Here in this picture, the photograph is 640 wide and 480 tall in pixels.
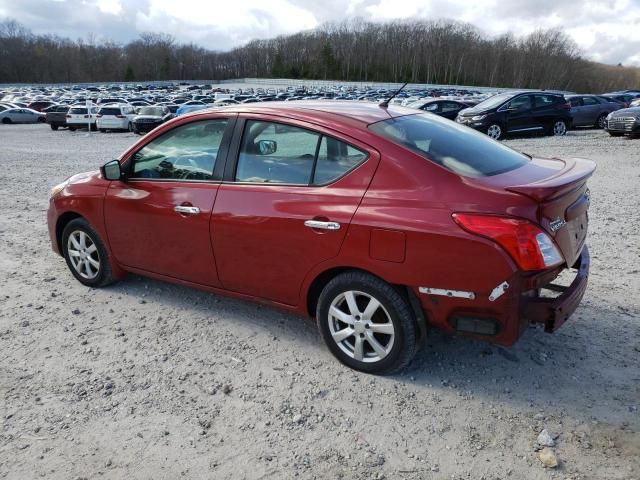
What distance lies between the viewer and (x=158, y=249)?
4.27 m

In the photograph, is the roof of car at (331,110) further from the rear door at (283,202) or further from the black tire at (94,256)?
the black tire at (94,256)

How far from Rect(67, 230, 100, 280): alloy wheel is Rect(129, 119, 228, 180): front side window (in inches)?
37.2

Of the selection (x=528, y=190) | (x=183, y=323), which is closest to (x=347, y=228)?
(x=528, y=190)

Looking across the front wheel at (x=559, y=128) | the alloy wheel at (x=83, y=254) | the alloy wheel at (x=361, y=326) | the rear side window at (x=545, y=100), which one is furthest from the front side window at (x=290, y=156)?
the front wheel at (x=559, y=128)

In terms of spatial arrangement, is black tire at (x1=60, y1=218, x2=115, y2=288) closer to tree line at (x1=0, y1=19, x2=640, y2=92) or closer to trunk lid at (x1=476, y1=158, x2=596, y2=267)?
trunk lid at (x1=476, y1=158, x2=596, y2=267)

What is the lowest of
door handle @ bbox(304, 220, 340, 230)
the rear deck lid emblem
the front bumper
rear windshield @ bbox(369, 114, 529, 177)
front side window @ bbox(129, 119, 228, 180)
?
the front bumper

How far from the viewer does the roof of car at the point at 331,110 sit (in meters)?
3.61

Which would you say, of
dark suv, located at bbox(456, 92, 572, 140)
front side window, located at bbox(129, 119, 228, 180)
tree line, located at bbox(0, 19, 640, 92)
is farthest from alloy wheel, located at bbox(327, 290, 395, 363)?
tree line, located at bbox(0, 19, 640, 92)

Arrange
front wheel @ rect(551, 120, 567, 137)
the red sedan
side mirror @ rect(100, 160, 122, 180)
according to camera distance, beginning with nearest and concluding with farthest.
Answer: the red sedan
side mirror @ rect(100, 160, 122, 180)
front wheel @ rect(551, 120, 567, 137)

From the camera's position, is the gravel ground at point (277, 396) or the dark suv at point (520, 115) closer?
the gravel ground at point (277, 396)

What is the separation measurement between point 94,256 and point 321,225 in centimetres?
263

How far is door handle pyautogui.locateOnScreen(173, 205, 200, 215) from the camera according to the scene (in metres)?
→ 3.89

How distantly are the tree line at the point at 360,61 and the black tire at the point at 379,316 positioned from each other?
122811mm

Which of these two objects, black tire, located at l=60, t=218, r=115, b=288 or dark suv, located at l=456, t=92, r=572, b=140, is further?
dark suv, located at l=456, t=92, r=572, b=140
